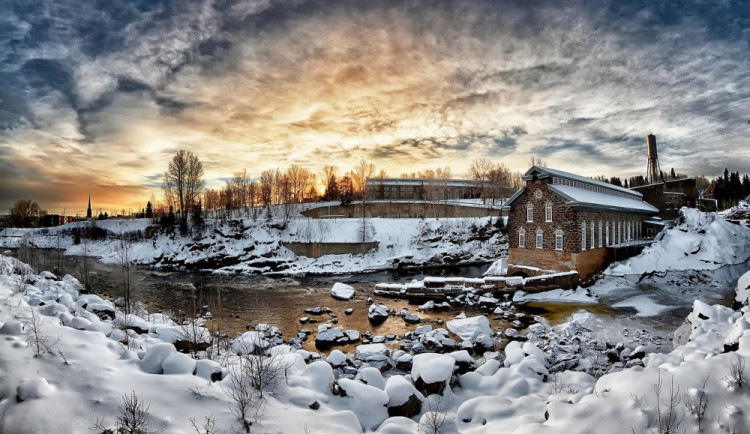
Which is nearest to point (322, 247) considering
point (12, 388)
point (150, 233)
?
point (150, 233)

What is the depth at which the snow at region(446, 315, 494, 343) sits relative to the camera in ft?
44.5

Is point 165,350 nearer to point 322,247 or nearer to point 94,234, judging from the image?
point 322,247

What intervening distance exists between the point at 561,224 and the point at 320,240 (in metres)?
26.0

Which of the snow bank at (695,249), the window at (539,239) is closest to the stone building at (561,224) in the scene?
the window at (539,239)

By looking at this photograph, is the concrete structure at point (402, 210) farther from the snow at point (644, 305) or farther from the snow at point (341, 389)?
the snow at point (341, 389)

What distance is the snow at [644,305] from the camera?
16.6 meters

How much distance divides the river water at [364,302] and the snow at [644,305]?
199mm

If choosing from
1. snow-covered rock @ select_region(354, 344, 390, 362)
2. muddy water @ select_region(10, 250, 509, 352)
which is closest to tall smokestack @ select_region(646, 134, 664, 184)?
muddy water @ select_region(10, 250, 509, 352)

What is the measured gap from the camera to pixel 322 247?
131 feet

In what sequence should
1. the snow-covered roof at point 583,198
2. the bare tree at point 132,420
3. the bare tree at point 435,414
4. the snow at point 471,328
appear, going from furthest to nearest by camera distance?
the snow-covered roof at point 583,198, the snow at point 471,328, the bare tree at point 435,414, the bare tree at point 132,420

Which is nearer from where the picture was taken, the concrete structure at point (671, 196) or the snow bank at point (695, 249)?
the snow bank at point (695, 249)

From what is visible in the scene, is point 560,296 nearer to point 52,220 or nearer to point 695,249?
point 695,249

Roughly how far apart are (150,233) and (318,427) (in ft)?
168

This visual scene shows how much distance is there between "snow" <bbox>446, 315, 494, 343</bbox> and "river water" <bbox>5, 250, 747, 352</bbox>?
1.46 metres
